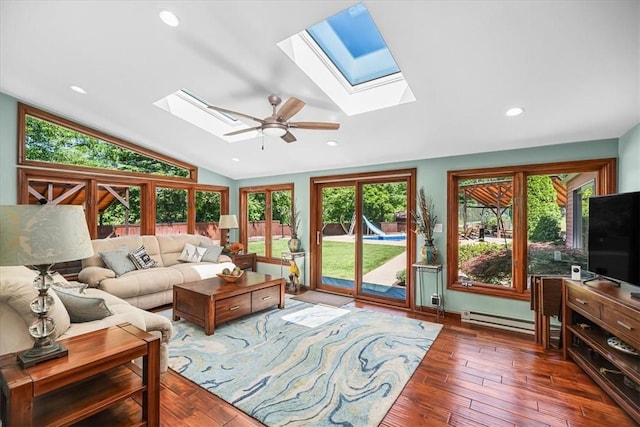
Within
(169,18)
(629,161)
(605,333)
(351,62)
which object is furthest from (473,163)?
(169,18)

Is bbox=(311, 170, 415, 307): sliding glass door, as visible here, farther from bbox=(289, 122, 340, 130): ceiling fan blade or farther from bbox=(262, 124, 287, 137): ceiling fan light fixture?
bbox=(262, 124, 287, 137): ceiling fan light fixture

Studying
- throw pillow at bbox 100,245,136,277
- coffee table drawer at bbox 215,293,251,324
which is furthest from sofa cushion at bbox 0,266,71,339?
throw pillow at bbox 100,245,136,277

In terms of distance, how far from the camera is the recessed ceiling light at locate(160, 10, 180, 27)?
2264 millimetres

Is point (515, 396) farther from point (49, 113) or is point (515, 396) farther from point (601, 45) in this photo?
point (49, 113)

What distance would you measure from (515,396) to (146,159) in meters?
6.21

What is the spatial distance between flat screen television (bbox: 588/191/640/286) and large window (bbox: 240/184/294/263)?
441cm

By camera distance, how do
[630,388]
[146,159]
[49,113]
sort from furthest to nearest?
[146,159]
[49,113]
[630,388]

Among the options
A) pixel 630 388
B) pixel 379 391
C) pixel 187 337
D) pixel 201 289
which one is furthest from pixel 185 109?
pixel 630 388

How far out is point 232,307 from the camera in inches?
142

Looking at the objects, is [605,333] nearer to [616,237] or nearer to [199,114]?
[616,237]

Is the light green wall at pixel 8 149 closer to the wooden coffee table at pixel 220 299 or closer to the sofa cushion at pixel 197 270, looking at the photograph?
the sofa cushion at pixel 197 270

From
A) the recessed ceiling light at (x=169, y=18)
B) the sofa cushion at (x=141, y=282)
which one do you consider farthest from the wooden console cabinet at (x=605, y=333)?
the sofa cushion at (x=141, y=282)

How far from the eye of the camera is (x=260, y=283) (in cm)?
399

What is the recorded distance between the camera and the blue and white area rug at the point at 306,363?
2111 mm
